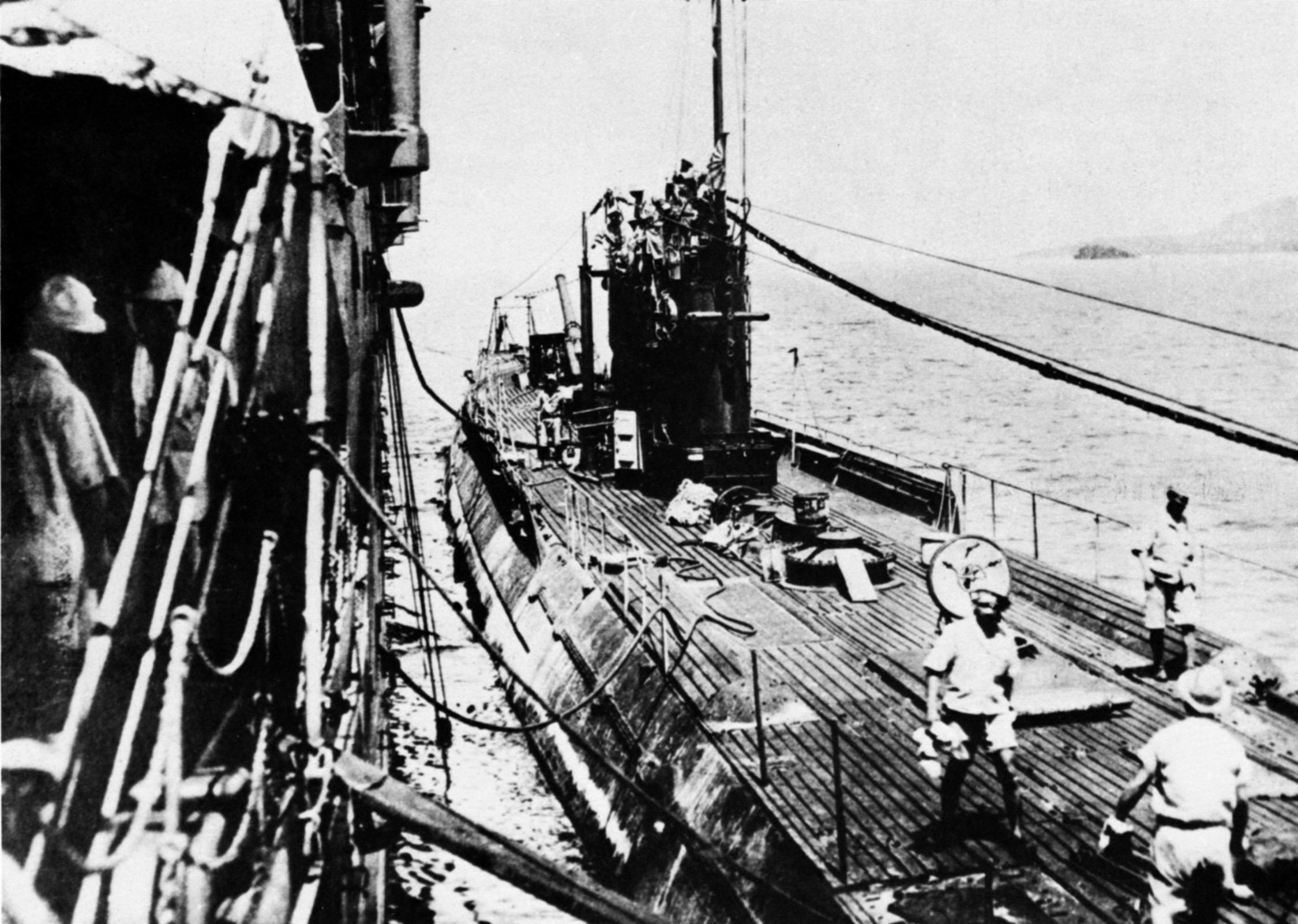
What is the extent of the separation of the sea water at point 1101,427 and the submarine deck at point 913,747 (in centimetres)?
282

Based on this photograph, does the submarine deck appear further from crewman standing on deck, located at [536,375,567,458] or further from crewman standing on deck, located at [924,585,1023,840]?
crewman standing on deck, located at [536,375,567,458]

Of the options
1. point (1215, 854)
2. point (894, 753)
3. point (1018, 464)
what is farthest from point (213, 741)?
point (1018, 464)

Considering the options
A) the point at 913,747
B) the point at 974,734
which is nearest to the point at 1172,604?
the point at 913,747

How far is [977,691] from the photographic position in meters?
6.99

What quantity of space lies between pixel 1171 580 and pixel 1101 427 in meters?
40.8

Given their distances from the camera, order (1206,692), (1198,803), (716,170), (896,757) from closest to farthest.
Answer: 1. (1198,803)
2. (1206,692)
3. (896,757)
4. (716,170)

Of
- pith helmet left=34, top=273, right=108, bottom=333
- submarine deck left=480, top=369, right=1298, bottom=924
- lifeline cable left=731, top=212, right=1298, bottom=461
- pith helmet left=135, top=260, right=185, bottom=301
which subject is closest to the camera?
pith helmet left=34, top=273, right=108, bottom=333

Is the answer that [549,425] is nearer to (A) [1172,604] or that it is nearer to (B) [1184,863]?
(A) [1172,604]

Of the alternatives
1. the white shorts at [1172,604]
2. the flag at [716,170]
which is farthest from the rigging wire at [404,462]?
the flag at [716,170]

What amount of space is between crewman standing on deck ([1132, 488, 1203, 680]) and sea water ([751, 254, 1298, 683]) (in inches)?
61.8

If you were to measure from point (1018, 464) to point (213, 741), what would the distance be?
1514 inches

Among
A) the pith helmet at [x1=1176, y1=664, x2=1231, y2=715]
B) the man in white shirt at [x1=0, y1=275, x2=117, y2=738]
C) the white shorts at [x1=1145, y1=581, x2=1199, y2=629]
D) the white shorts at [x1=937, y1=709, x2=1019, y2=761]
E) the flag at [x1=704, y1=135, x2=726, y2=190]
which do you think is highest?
the flag at [x1=704, y1=135, x2=726, y2=190]

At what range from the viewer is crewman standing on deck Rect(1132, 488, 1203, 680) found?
10.2m

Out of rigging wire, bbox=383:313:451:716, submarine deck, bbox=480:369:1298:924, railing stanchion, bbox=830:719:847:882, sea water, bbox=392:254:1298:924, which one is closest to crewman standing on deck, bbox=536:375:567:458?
sea water, bbox=392:254:1298:924
